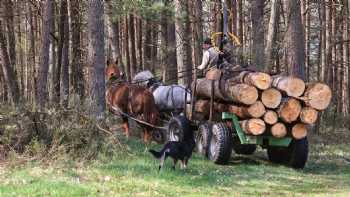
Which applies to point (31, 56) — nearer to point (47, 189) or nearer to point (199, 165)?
point (199, 165)

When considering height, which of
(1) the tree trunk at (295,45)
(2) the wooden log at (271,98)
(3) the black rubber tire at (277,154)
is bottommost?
(3) the black rubber tire at (277,154)

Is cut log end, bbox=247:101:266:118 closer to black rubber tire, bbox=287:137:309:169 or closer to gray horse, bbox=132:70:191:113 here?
black rubber tire, bbox=287:137:309:169

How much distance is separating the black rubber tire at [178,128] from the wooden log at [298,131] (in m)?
2.72

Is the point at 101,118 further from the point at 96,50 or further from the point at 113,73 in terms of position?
the point at 113,73

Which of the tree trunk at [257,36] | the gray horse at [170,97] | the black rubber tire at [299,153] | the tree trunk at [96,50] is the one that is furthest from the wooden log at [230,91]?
the tree trunk at [257,36]

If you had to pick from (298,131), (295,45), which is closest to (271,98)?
(298,131)

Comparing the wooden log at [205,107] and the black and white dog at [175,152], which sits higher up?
the wooden log at [205,107]

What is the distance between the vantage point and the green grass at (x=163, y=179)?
8.99m

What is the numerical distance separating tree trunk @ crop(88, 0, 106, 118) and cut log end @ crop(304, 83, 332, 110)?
5360mm

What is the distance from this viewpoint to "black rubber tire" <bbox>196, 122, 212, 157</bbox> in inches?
512

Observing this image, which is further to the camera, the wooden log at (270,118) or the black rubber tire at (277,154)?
the black rubber tire at (277,154)

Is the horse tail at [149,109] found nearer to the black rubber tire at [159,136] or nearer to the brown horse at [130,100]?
the brown horse at [130,100]

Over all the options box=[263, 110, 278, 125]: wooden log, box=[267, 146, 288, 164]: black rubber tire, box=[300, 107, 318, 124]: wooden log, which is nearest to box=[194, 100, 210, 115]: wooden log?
box=[267, 146, 288, 164]: black rubber tire

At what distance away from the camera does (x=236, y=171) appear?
11.8 m
